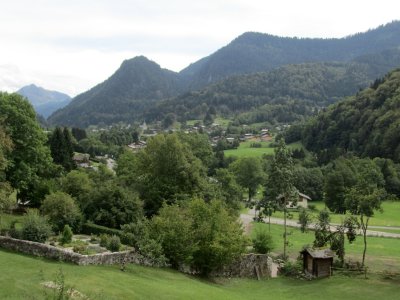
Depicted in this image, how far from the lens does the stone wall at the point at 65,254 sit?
29.3 meters

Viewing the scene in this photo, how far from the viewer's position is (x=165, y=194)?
52.3m

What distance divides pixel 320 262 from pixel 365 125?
117037mm

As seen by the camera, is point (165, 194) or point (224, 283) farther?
point (165, 194)

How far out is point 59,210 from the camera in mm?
42469

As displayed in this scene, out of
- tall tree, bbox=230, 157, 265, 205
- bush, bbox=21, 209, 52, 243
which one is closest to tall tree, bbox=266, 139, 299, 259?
bush, bbox=21, 209, 52, 243

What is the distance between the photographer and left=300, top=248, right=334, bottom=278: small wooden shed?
3875cm

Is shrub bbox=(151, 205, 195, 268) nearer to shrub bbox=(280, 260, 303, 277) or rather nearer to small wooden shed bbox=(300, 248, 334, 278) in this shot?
shrub bbox=(280, 260, 303, 277)

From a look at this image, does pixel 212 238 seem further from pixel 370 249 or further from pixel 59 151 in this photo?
pixel 59 151

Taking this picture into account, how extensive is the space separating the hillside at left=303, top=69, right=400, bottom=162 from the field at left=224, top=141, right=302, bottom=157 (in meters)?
11.8

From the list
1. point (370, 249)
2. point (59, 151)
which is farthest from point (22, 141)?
point (370, 249)

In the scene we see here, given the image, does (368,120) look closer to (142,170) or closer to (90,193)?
(142,170)

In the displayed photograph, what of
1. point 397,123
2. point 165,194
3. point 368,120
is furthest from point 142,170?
point 368,120

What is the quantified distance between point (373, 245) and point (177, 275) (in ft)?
98.5

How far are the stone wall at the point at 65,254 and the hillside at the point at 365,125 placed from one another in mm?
107132
